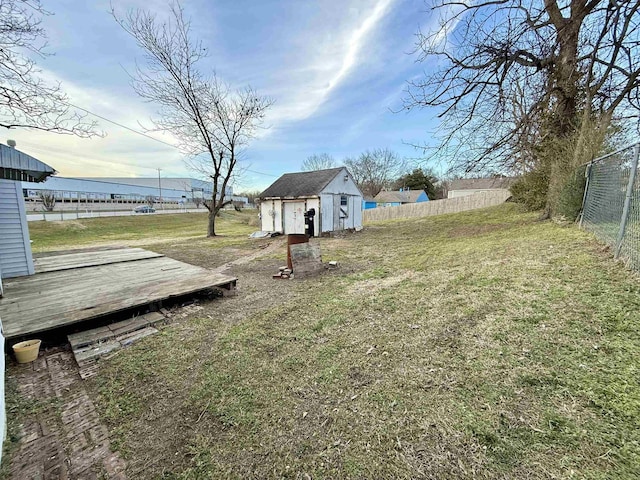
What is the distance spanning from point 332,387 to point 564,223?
25.1 feet

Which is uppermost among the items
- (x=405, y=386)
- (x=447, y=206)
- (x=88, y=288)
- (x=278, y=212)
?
(x=447, y=206)

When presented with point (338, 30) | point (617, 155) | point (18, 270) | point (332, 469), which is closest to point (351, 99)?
point (338, 30)

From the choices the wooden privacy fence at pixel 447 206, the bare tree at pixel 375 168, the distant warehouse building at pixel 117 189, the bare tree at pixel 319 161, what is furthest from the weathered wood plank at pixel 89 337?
the bare tree at pixel 375 168

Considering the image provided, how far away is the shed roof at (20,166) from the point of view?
12.7 feet

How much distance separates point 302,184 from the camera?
14.0m

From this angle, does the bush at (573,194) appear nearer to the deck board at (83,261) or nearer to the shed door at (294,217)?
the shed door at (294,217)

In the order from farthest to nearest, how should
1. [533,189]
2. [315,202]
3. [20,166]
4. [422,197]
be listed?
[422,197] < [315,202] < [533,189] < [20,166]

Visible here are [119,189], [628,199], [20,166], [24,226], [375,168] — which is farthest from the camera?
[119,189]

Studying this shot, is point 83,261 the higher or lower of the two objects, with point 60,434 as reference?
higher

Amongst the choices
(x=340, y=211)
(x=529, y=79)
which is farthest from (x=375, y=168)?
(x=529, y=79)

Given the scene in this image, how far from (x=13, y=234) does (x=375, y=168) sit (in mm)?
39853

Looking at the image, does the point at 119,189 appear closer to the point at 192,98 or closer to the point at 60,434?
the point at 192,98

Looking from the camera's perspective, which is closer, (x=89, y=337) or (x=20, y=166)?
(x=89, y=337)

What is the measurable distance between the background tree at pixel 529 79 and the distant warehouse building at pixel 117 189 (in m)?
19.4
